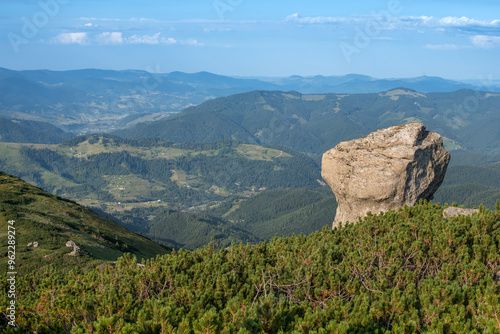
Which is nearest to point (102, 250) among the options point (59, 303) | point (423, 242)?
point (59, 303)

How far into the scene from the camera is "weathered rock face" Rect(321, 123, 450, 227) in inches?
1761

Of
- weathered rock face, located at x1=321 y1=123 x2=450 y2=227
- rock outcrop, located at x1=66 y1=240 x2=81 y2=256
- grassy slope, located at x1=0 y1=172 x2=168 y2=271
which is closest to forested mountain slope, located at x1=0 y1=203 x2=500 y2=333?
weathered rock face, located at x1=321 y1=123 x2=450 y2=227

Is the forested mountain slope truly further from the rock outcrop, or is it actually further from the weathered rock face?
the rock outcrop

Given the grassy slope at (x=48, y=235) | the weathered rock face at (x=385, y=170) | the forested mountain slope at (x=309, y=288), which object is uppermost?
the weathered rock face at (x=385, y=170)

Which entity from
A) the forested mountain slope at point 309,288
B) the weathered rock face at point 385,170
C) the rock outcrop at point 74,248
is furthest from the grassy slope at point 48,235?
the weathered rock face at point 385,170

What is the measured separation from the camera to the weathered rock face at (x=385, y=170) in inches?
1761

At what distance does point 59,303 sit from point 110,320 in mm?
7689

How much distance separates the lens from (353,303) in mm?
20469

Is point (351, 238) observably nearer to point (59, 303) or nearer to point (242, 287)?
point (242, 287)

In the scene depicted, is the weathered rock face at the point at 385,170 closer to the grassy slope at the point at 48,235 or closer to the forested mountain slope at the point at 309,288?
the forested mountain slope at the point at 309,288

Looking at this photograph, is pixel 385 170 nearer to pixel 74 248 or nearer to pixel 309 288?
pixel 309 288

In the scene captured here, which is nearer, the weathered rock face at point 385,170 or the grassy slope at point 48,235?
the weathered rock face at point 385,170

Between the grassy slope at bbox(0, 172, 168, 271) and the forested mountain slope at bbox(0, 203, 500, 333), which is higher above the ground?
the forested mountain slope at bbox(0, 203, 500, 333)

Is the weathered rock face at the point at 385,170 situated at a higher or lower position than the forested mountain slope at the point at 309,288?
higher
